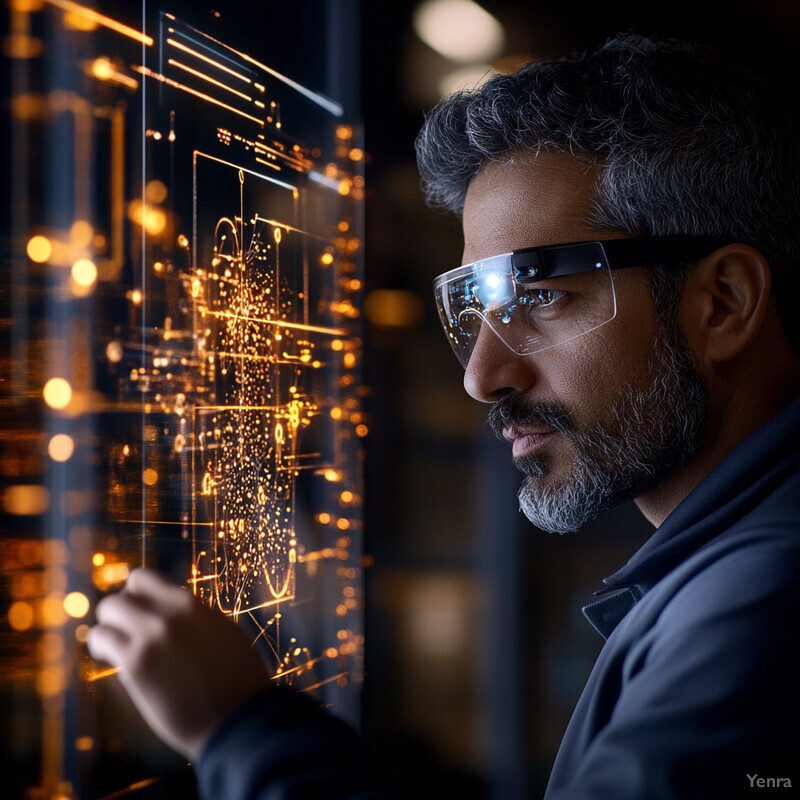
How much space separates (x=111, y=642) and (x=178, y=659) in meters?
0.07

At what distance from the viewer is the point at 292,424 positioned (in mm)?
1186

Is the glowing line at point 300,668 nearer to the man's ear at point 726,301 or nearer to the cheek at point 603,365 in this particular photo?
the cheek at point 603,365

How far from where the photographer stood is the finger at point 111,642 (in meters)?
0.65

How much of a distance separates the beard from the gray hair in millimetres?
85

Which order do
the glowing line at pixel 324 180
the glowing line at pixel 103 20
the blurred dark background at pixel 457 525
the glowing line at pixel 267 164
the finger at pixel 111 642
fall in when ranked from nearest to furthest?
the finger at pixel 111 642, the glowing line at pixel 103 20, the glowing line at pixel 267 164, the glowing line at pixel 324 180, the blurred dark background at pixel 457 525

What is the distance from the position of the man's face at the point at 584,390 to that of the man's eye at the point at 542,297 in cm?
6

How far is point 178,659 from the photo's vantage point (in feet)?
2.08

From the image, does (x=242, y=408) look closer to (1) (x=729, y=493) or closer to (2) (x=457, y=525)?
(1) (x=729, y=493)

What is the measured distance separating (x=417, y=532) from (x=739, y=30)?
138cm

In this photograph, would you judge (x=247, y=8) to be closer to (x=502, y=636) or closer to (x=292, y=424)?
(x=292, y=424)

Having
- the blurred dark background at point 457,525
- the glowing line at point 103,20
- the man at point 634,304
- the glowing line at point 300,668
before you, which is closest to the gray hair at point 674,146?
the man at point 634,304

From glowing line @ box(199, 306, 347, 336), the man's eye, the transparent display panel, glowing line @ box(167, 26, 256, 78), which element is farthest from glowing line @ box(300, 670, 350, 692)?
glowing line @ box(167, 26, 256, 78)

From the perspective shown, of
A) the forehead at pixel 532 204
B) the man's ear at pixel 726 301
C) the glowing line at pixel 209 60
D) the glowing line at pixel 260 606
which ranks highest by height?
the glowing line at pixel 209 60

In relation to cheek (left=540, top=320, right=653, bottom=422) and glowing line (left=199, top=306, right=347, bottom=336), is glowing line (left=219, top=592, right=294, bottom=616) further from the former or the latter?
cheek (left=540, top=320, right=653, bottom=422)
